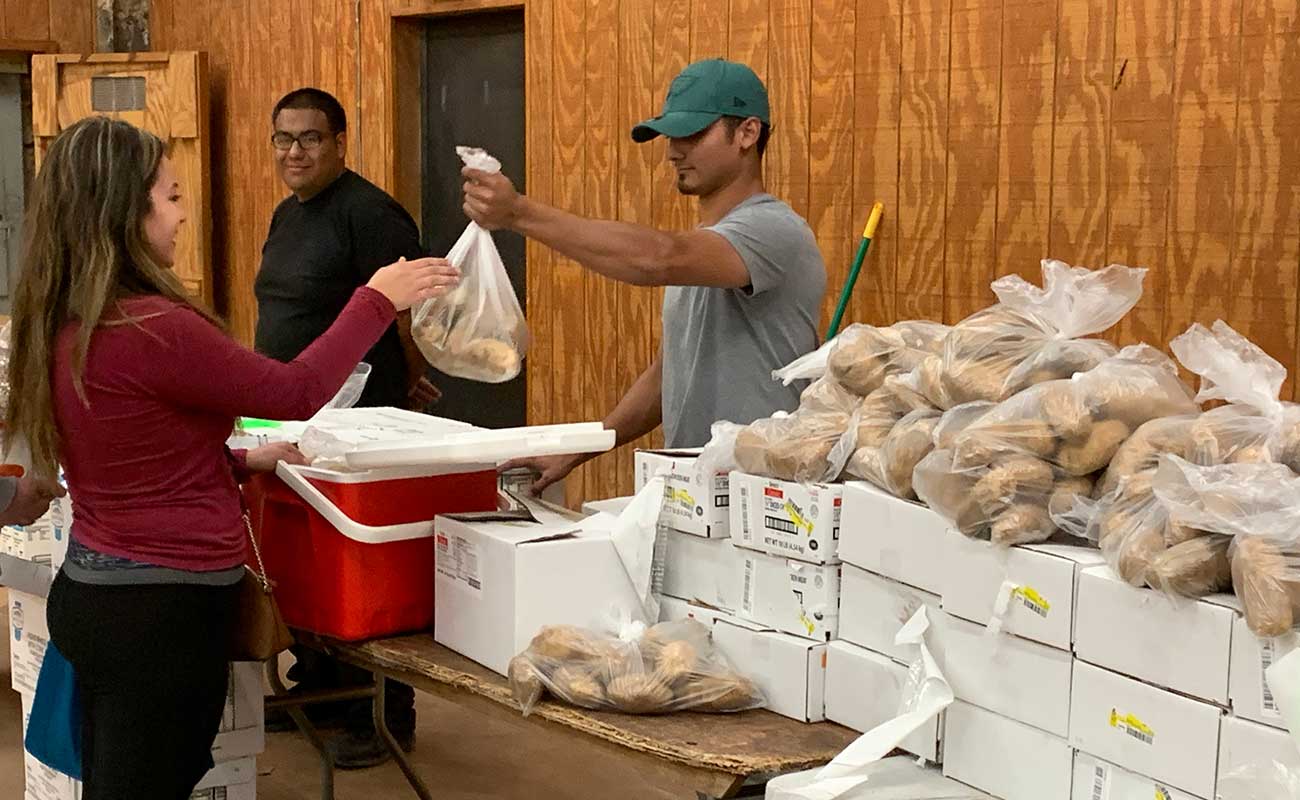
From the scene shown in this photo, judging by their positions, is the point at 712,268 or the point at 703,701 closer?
the point at 703,701

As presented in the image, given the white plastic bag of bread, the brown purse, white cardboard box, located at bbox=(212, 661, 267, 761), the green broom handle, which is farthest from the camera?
the green broom handle

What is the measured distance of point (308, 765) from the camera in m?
3.76

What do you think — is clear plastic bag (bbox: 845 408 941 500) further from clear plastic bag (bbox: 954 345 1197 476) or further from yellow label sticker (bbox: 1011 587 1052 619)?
yellow label sticker (bbox: 1011 587 1052 619)

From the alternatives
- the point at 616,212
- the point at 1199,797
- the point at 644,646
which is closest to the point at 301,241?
the point at 616,212

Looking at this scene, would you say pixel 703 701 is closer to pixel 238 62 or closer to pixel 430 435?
pixel 430 435

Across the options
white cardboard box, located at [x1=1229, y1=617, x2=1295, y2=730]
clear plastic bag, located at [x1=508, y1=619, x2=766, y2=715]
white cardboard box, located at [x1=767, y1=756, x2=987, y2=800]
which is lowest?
white cardboard box, located at [x1=767, y1=756, x2=987, y2=800]

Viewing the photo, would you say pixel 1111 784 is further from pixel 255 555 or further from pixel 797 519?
pixel 255 555

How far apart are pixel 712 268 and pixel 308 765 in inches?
76.3

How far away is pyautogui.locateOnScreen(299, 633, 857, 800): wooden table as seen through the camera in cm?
182

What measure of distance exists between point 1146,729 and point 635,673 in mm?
699

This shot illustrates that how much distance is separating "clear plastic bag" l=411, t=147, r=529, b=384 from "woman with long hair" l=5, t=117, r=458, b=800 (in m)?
0.22

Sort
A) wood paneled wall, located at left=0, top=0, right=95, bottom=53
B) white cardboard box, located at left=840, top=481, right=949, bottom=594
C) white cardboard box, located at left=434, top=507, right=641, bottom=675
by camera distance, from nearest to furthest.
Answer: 1. white cardboard box, located at left=840, top=481, right=949, bottom=594
2. white cardboard box, located at left=434, top=507, right=641, bottom=675
3. wood paneled wall, located at left=0, top=0, right=95, bottom=53

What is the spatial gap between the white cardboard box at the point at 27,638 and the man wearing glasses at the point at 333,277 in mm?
811

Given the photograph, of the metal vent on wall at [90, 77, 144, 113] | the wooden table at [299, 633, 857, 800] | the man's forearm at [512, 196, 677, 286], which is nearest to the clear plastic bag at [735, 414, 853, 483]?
the wooden table at [299, 633, 857, 800]
